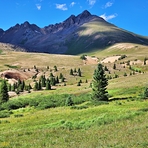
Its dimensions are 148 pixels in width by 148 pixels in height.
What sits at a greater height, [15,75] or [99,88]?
[15,75]

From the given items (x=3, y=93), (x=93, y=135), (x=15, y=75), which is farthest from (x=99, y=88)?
(x=15, y=75)

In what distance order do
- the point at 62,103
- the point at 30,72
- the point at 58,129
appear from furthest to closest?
1. the point at 30,72
2. the point at 62,103
3. the point at 58,129

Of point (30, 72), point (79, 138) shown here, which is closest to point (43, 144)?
point (79, 138)

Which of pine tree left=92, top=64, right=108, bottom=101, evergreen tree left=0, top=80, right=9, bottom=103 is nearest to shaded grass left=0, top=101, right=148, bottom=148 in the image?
pine tree left=92, top=64, right=108, bottom=101

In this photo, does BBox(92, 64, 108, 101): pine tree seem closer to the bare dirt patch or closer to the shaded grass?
the shaded grass

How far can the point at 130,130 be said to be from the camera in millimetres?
22203

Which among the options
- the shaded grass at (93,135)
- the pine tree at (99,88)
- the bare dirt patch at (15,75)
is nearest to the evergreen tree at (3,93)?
the pine tree at (99,88)

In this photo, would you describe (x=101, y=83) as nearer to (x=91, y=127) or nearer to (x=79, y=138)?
(x=91, y=127)

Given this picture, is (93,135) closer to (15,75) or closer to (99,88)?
(99,88)

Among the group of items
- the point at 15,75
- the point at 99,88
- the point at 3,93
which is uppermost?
the point at 15,75

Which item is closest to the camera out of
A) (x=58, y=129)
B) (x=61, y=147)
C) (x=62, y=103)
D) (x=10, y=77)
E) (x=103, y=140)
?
(x=61, y=147)

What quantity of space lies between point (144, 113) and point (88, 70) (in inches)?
5281

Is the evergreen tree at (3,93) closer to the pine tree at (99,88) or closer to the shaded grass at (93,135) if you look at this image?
the pine tree at (99,88)

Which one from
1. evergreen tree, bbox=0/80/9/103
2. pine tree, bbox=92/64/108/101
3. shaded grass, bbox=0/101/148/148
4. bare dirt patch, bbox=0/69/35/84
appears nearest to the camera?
shaded grass, bbox=0/101/148/148
